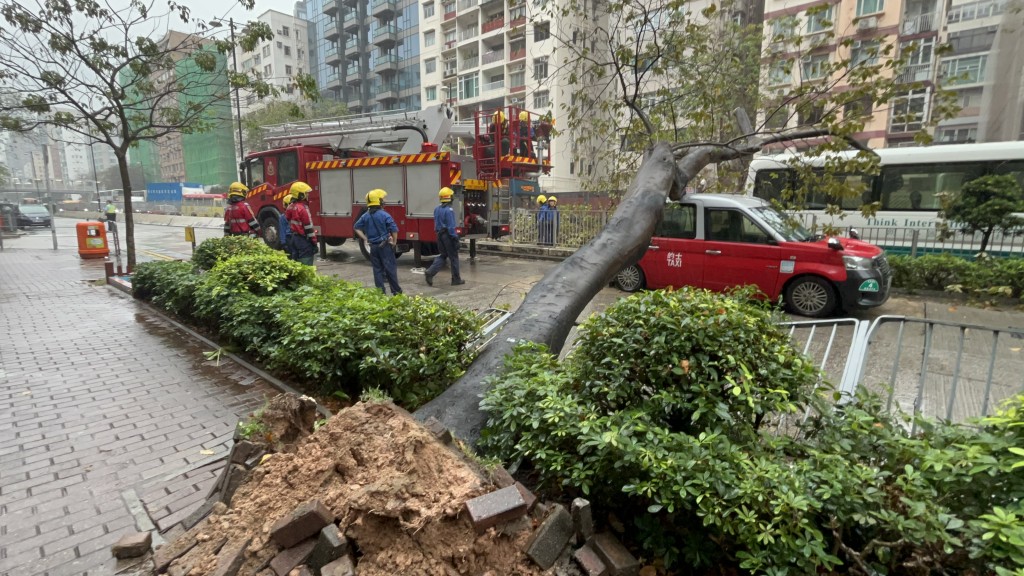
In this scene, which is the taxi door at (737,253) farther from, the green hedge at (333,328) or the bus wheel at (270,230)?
the bus wheel at (270,230)

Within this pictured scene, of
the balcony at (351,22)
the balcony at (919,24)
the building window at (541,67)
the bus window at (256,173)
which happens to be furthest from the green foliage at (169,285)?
the balcony at (351,22)

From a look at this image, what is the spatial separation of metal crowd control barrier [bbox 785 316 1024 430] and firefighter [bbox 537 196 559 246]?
332 inches

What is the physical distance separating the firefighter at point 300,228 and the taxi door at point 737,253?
6.56 m

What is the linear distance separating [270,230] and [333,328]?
11215 mm

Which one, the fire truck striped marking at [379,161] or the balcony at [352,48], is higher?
the balcony at [352,48]

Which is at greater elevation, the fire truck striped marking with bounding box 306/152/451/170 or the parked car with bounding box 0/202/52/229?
the fire truck striped marking with bounding box 306/152/451/170

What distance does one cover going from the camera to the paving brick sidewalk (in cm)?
266

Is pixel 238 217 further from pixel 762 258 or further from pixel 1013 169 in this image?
pixel 1013 169

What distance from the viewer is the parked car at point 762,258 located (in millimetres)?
7039

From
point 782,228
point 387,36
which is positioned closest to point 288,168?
point 782,228

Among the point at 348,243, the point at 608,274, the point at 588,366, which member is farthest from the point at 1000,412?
the point at 348,243

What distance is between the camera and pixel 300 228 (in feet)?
29.0

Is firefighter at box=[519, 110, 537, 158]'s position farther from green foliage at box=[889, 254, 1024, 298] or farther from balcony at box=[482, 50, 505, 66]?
balcony at box=[482, 50, 505, 66]

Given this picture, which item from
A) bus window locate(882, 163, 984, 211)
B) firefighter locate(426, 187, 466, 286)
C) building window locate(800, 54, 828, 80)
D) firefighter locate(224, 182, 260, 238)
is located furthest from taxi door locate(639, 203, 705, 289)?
firefighter locate(224, 182, 260, 238)
